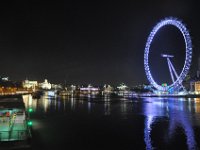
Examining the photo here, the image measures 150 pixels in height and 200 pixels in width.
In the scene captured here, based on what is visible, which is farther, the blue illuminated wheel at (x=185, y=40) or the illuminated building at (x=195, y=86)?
the illuminated building at (x=195, y=86)

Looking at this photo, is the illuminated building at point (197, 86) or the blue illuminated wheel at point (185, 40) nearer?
the blue illuminated wheel at point (185, 40)

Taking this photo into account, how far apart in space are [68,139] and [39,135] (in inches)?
104

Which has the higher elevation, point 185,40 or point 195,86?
point 185,40

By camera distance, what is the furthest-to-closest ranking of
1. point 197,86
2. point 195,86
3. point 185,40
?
point 195,86, point 197,86, point 185,40

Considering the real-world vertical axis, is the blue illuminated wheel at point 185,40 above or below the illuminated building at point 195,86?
above

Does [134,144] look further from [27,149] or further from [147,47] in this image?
[147,47]

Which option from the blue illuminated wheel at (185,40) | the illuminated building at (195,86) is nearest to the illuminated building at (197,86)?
the illuminated building at (195,86)

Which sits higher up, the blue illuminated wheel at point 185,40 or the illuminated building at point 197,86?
the blue illuminated wheel at point 185,40

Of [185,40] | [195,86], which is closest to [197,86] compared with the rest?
[195,86]

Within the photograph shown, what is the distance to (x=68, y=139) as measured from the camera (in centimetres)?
2120

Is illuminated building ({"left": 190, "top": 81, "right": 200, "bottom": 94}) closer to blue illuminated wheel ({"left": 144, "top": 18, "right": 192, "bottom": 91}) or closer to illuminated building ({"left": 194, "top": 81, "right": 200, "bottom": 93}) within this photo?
illuminated building ({"left": 194, "top": 81, "right": 200, "bottom": 93})

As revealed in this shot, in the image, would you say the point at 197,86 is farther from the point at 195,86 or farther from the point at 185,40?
the point at 185,40

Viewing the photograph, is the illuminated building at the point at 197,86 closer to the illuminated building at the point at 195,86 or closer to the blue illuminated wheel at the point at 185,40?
the illuminated building at the point at 195,86

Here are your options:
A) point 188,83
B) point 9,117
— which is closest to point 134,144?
point 9,117
